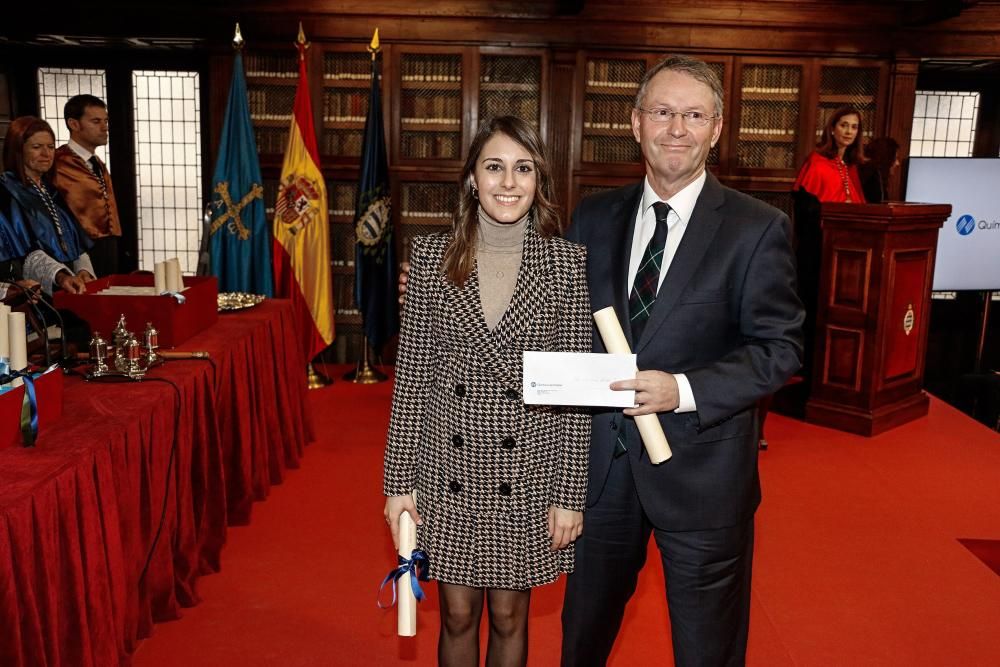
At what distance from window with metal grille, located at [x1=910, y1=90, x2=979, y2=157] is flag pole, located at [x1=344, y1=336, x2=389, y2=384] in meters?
4.79

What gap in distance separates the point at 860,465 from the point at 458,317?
3.59 metres

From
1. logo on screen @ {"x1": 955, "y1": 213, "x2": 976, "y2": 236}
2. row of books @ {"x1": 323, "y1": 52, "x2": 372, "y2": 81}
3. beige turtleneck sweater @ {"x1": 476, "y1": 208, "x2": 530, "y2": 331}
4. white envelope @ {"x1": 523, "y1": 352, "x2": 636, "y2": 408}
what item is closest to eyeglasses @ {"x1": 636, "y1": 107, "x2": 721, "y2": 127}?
beige turtleneck sweater @ {"x1": 476, "y1": 208, "x2": 530, "y2": 331}

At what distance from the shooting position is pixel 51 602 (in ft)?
6.74

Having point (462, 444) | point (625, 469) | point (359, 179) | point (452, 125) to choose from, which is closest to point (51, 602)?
point (462, 444)

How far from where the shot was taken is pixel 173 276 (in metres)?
3.65

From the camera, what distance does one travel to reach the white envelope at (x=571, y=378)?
69.7 inches

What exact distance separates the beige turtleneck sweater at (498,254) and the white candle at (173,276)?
77.8 inches

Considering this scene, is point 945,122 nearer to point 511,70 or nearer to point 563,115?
point 563,115

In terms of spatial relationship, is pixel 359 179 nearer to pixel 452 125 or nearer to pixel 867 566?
pixel 452 125

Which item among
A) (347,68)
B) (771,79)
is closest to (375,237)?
(347,68)

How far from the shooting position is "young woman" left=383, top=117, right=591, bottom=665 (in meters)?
1.97

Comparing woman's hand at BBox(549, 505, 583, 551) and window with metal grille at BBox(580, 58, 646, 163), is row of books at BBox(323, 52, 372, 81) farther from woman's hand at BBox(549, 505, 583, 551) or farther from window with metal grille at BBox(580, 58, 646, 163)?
woman's hand at BBox(549, 505, 583, 551)

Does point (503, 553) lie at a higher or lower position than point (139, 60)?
lower

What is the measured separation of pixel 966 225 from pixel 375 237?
4322 millimetres
